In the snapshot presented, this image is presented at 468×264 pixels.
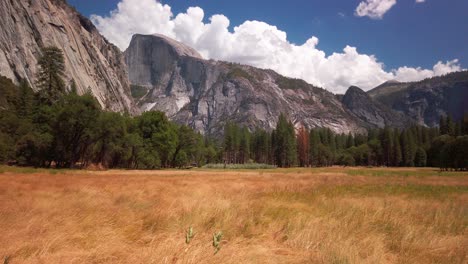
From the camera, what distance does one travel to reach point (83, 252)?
4.42m

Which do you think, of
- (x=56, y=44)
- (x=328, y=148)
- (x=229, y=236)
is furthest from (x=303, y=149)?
(x=229, y=236)

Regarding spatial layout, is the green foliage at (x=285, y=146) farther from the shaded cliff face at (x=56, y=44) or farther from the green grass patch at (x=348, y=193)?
the green grass patch at (x=348, y=193)

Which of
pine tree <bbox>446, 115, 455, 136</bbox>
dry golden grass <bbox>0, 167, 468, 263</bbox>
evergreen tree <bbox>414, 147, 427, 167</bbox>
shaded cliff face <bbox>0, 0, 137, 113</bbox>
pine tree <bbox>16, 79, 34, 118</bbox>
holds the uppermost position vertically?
shaded cliff face <bbox>0, 0, 137, 113</bbox>

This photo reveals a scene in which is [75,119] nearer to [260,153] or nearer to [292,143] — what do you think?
[292,143]

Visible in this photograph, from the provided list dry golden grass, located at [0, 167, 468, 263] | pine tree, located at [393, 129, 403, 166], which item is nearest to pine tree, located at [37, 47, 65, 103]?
dry golden grass, located at [0, 167, 468, 263]

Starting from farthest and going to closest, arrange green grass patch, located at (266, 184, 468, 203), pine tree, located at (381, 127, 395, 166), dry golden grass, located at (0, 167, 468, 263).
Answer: pine tree, located at (381, 127, 395, 166)
green grass patch, located at (266, 184, 468, 203)
dry golden grass, located at (0, 167, 468, 263)

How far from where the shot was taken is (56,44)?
118 metres

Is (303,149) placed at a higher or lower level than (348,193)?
higher

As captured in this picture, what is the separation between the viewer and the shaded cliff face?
315ft

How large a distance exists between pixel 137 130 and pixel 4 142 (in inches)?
1097

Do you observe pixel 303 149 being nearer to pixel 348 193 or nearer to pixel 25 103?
pixel 25 103

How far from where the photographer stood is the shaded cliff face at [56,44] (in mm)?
95938

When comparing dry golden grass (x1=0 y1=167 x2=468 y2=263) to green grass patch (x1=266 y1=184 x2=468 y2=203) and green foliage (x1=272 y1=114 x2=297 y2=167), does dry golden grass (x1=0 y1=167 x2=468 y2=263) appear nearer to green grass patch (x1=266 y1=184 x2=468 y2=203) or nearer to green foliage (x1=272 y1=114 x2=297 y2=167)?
green grass patch (x1=266 y1=184 x2=468 y2=203)

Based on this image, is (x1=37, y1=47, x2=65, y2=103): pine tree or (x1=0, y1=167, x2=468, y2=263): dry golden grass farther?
(x1=37, y1=47, x2=65, y2=103): pine tree
